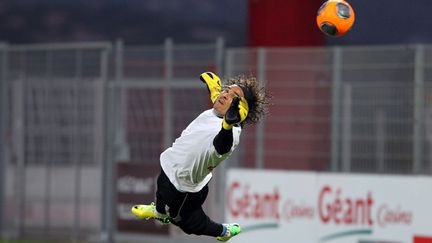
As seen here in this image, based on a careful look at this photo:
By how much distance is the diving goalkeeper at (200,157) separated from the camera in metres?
10.0

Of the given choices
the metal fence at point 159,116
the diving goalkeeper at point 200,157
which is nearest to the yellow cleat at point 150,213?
the diving goalkeeper at point 200,157

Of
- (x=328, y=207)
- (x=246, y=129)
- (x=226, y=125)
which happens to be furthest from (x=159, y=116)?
(x=226, y=125)

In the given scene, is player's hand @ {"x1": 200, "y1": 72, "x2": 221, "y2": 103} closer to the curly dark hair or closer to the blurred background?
the curly dark hair

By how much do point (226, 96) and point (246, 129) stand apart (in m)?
5.72

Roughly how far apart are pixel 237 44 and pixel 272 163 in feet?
16.8

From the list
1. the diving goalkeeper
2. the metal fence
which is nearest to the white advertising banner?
the metal fence

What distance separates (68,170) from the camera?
17531 mm

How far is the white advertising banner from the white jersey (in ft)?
14.4

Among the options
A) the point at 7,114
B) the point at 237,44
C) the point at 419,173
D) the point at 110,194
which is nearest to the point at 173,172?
the point at 419,173

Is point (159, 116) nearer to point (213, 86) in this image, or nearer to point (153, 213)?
point (153, 213)

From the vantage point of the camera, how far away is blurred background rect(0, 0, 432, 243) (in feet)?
48.2

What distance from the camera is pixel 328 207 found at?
1480 centimetres

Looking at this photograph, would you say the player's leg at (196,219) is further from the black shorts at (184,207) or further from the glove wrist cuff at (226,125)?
the glove wrist cuff at (226,125)

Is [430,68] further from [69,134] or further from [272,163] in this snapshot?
[69,134]
